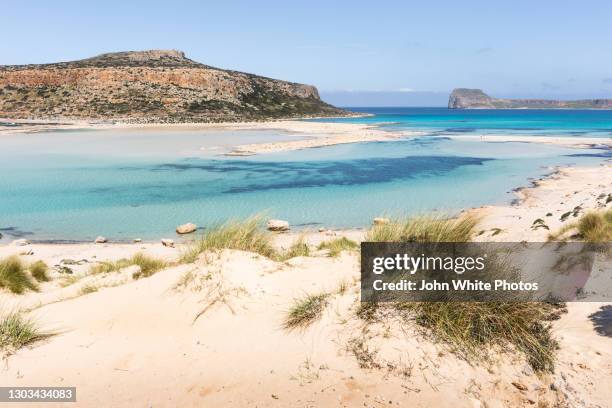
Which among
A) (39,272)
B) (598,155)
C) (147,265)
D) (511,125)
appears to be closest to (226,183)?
(39,272)

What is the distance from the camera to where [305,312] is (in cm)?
500

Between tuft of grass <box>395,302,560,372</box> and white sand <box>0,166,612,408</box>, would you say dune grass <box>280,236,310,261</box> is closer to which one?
white sand <box>0,166,612,408</box>

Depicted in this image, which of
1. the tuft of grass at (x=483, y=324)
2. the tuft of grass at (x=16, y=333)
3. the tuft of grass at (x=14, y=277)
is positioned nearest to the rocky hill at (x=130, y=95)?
the tuft of grass at (x=14, y=277)

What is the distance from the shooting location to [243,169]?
80.7 feet

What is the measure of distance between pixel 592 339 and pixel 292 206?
40.5 ft

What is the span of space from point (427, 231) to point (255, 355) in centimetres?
295

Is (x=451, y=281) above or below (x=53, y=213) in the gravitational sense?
above

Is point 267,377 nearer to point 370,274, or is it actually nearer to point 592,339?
point 370,274

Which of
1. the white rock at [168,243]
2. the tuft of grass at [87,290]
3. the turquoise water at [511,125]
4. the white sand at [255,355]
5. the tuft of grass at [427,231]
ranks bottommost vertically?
the white rock at [168,243]

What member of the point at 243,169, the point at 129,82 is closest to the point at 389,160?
the point at 243,169

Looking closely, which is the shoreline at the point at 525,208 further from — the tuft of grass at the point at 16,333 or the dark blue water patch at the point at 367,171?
the dark blue water patch at the point at 367,171

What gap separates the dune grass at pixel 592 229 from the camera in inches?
289

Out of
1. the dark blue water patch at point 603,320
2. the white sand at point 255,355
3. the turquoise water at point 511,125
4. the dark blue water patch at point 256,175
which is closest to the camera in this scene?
the white sand at point 255,355

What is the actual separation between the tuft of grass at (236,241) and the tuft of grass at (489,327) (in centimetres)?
312
